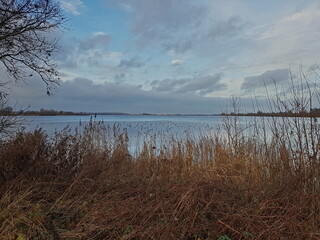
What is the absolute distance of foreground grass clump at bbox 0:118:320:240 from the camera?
3.37 meters

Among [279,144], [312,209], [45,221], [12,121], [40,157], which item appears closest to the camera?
[45,221]

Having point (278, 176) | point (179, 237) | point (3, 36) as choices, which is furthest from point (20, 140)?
point (278, 176)

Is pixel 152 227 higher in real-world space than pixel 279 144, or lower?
lower

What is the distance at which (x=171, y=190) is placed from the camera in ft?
14.5

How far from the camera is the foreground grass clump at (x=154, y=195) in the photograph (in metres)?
3.37

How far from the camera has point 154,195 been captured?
14.5ft

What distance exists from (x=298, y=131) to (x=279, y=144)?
0.85m

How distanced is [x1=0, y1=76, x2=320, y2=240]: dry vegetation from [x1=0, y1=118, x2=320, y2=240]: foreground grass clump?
13 millimetres

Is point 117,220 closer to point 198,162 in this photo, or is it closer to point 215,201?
point 215,201

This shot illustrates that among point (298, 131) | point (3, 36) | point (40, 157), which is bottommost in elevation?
point (40, 157)

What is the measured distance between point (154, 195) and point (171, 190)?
27cm

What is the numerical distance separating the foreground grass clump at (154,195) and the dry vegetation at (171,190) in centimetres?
1

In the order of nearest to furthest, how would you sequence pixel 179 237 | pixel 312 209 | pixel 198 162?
1. pixel 179 237
2. pixel 312 209
3. pixel 198 162

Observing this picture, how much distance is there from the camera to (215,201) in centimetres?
394
